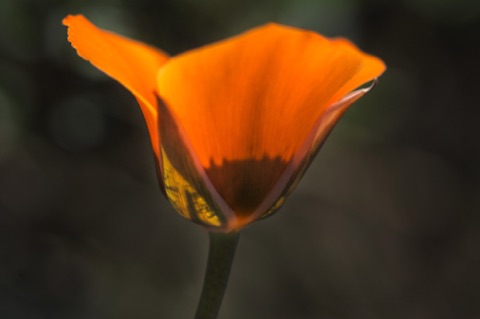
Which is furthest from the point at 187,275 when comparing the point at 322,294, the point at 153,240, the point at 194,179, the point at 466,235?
the point at 194,179

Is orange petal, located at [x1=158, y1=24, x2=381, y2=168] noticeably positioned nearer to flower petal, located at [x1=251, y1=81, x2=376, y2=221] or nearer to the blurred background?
flower petal, located at [x1=251, y1=81, x2=376, y2=221]

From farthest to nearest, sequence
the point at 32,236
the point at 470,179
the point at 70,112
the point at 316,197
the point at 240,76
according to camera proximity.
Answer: the point at 470,179 → the point at 316,197 → the point at 32,236 → the point at 70,112 → the point at 240,76

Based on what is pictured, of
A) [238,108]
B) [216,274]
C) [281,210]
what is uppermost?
[238,108]

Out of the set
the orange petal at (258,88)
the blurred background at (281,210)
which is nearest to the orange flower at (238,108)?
the orange petal at (258,88)

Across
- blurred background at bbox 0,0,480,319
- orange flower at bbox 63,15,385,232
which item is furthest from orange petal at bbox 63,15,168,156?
blurred background at bbox 0,0,480,319

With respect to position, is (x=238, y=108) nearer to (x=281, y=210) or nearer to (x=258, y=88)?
(x=258, y=88)

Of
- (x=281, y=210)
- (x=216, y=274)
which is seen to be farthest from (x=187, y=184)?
(x=281, y=210)

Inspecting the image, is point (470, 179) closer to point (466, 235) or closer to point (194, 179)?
point (466, 235)

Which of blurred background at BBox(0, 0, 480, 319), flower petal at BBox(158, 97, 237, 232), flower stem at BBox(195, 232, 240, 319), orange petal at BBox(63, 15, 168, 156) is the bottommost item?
blurred background at BBox(0, 0, 480, 319)
